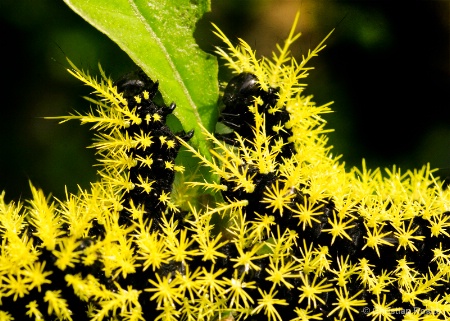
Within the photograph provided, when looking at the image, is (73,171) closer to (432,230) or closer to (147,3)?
(147,3)

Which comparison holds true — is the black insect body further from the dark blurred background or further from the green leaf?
the dark blurred background

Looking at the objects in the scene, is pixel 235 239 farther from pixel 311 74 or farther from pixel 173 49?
pixel 311 74

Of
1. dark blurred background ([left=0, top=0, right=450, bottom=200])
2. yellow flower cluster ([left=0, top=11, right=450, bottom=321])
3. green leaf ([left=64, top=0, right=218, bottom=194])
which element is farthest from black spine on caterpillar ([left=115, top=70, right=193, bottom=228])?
dark blurred background ([left=0, top=0, right=450, bottom=200])

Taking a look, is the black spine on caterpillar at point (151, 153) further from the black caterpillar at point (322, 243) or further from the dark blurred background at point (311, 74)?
the dark blurred background at point (311, 74)

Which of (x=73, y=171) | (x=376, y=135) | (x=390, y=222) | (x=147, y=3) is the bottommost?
(x=73, y=171)

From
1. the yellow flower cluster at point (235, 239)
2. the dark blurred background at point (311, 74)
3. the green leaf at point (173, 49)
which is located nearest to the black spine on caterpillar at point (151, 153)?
the yellow flower cluster at point (235, 239)

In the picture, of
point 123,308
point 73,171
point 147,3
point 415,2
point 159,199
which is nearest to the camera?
point 123,308

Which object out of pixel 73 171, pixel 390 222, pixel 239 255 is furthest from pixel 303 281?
Result: pixel 73 171
